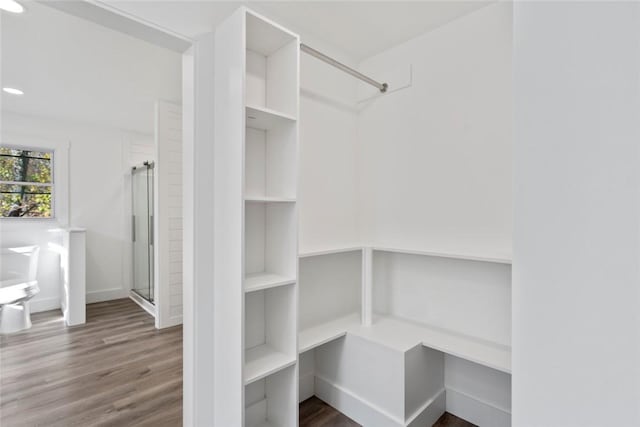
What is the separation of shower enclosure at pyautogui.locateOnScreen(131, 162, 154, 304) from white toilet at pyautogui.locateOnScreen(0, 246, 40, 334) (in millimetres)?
1007

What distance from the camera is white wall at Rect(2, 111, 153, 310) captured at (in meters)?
3.81

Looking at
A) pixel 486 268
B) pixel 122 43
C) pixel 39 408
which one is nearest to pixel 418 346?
pixel 486 268

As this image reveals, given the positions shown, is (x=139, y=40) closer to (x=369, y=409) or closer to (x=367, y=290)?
(x=367, y=290)

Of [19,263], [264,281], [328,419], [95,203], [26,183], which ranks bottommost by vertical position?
[328,419]

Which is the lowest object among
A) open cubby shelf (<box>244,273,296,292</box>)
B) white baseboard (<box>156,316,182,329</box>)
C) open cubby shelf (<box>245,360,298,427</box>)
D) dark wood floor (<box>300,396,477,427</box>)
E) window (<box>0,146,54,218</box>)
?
dark wood floor (<box>300,396,477,427</box>)

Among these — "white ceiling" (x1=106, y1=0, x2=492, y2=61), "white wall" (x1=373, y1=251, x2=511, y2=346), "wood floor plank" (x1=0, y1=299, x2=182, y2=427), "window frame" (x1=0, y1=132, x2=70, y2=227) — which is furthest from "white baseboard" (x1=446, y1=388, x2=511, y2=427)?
"window frame" (x1=0, y1=132, x2=70, y2=227)

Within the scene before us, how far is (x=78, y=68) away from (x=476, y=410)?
3728 mm

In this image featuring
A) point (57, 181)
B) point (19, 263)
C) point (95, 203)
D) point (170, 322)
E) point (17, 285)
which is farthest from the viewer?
point (95, 203)

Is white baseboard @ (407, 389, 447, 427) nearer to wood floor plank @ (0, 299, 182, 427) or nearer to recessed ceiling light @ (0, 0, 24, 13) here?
wood floor plank @ (0, 299, 182, 427)

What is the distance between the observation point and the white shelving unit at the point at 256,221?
4.48 feet

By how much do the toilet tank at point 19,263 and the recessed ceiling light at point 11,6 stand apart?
274cm

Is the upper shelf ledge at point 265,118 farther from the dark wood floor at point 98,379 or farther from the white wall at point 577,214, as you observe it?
the dark wood floor at point 98,379

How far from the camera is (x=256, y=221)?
1716 mm

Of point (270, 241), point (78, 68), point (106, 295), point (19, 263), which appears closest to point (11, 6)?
point (78, 68)
